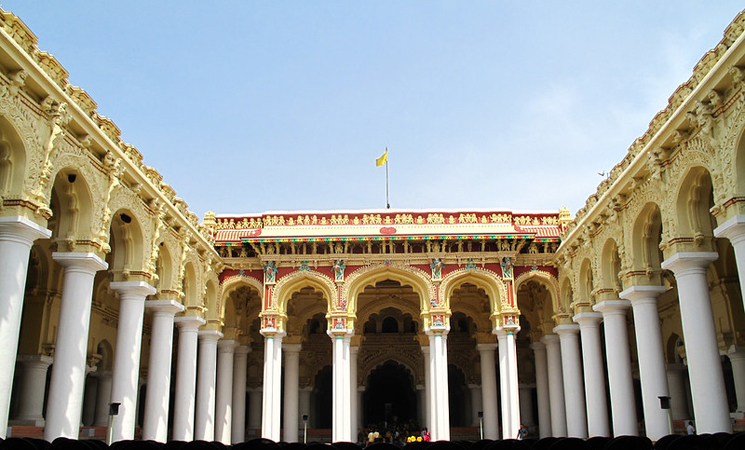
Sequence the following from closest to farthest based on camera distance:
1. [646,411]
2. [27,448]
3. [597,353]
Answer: [27,448]
[646,411]
[597,353]

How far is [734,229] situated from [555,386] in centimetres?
1187

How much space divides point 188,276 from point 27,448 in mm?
11710

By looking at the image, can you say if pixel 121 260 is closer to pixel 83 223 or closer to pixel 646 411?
pixel 83 223

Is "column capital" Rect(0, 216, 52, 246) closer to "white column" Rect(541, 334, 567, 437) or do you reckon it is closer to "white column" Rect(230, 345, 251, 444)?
"white column" Rect(230, 345, 251, 444)

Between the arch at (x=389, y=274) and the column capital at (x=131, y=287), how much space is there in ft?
22.4

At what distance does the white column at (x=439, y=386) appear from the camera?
18914mm

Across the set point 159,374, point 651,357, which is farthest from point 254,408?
point 651,357

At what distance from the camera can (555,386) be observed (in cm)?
2086

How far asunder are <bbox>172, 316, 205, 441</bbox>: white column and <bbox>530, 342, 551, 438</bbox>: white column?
435 inches

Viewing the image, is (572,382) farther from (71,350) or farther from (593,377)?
(71,350)

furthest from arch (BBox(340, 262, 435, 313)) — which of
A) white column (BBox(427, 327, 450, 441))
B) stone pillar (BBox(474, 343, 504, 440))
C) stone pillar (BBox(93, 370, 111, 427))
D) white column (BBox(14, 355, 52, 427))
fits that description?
white column (BBox(14, 355, 52, 427))

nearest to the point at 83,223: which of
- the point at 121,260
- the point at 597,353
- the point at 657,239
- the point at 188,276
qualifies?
the point at 121,260

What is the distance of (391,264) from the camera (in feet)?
66.0

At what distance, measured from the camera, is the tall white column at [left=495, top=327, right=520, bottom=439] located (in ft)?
62.6
